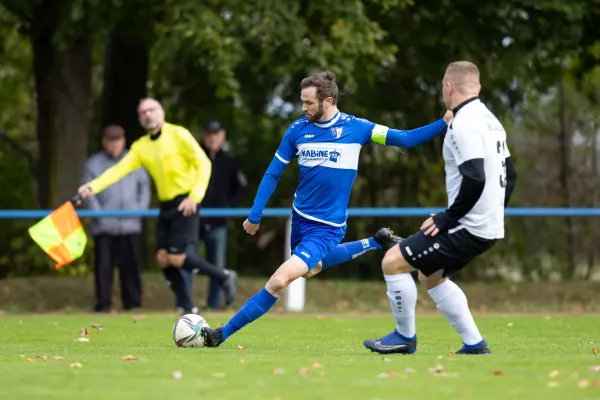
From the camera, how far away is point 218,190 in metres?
17.8

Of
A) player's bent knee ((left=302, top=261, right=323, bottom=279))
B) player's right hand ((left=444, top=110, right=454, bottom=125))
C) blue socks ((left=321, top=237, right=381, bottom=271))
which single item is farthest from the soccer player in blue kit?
player's right hand ((left=444, top=110, right=454, bottom=125))

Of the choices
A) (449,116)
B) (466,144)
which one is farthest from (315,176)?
(466,144)

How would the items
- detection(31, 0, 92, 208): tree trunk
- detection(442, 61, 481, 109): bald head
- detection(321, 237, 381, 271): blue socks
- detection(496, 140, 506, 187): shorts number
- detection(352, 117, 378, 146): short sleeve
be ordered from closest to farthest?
detection(496, 140, 506, 187): shorts number < detection(442, 61, 481, 109): bald head < detection(352, 117, 378, 146): short sleeve < detection(321, 237, 381, 271): blue socks < detection(31, 0, 92, 208): tree trunk

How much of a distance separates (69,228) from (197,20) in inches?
158

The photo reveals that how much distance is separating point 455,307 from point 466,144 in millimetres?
1173

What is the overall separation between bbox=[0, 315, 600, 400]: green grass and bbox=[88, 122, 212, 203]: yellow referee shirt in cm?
217

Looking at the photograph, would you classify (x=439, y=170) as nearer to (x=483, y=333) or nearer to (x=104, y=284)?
(x=104, y=284)

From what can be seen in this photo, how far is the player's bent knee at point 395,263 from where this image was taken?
8.85m

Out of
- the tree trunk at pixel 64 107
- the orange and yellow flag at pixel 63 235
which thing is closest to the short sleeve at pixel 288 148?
the orange and yellow flag at pixel 63 235

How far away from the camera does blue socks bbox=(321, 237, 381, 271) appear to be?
37.0 feet

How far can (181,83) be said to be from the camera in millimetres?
22188

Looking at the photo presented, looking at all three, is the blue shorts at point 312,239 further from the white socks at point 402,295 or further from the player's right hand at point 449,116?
the player's right hand at point 449,116

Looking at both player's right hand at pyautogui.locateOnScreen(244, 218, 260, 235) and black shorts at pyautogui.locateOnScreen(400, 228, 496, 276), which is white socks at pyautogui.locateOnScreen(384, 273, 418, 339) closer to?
black shorts at pyautogui.locateOnScreen(400, 228, 496, 276)

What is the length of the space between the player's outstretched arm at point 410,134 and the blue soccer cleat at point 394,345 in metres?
1.55
